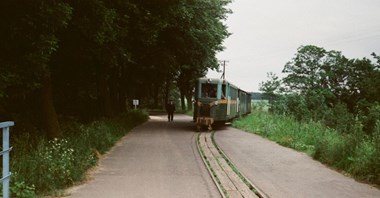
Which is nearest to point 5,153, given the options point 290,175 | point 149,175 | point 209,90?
point 149,175

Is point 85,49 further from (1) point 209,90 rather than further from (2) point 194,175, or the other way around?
(1) point 209,90

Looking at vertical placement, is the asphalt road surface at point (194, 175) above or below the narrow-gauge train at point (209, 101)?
below

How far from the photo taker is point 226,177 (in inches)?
453

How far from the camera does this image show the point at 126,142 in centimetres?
1942

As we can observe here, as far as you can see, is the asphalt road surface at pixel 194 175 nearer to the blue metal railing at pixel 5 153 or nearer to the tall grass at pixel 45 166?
the tall grass at pixel 45 166

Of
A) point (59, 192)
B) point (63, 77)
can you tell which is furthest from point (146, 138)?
point (59, 192)

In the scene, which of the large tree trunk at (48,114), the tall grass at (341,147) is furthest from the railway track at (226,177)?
the large tree trunk at (48,114)

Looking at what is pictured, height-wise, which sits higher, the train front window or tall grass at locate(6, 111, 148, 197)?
the train front window

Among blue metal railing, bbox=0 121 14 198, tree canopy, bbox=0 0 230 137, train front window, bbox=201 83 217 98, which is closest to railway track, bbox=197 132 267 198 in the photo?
blue metal railing, bbox=0 121 14 198

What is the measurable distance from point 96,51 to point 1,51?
496cm

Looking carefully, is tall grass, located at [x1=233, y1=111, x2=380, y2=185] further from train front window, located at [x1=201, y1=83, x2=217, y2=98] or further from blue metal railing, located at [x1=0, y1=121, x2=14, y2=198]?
blue metal railing, located at [x1=0, y1=121, x2=14, y2=198]

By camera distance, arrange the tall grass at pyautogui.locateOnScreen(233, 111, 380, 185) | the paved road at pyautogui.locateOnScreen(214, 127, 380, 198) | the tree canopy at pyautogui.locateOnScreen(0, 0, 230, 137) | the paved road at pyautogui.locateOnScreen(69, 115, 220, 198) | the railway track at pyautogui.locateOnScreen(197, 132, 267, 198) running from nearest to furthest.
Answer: the paved road at pyautogui.locateOnScreen(69, 115, 220, 198)
the railway track at pyautogui.locateOnScreen(197, 132, 267, 198)
the paved road at pyautogui.locateOnScreen(214, 127, 380, 198)
the tall grass at pyautogui.locateOnScreen(233, 111, 380, 185)
the tree canopy at pyautogui.locateOnScreen(0, 0, 230, 137)

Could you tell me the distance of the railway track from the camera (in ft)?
31.5

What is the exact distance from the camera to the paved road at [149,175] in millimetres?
9391
